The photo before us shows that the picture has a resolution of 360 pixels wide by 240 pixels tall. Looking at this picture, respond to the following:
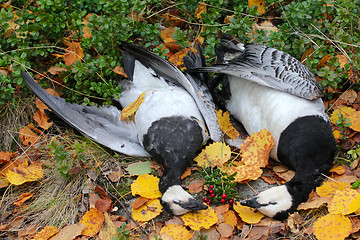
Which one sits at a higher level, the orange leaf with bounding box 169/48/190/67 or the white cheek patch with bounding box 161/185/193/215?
the orange leaf with bounding box 169/48/190/67

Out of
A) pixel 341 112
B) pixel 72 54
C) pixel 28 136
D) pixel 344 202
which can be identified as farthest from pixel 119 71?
pixel 344 202

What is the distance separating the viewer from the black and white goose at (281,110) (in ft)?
9.65

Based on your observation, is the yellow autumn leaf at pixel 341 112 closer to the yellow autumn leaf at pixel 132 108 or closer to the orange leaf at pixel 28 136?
the yellow autumn leaf at pixel 132 108

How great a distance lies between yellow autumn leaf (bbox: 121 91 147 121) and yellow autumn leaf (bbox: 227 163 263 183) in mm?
971

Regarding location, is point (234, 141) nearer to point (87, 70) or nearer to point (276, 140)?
point (276, 140)

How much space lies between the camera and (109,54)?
4195 millimetres

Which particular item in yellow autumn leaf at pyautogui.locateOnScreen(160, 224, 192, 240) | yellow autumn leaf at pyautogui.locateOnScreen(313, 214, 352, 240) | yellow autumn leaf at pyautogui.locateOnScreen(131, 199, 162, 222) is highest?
yellow autumn leaf at pyautogui.locateOnScreen(313, 214, 352, 240)

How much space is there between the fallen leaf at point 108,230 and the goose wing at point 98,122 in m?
0.75

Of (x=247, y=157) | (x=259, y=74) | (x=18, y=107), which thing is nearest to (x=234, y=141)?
(x=247, y=157)

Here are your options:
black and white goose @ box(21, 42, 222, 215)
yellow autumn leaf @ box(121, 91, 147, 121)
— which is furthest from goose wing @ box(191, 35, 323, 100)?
yellow autumn leaf @ box(121, 91, 147, 121)

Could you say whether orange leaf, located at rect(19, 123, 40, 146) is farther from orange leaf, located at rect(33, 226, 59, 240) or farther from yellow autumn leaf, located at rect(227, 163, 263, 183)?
yellow autumn leaf, located at rect(227, 163, 263, 183)

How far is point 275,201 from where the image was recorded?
2.88m

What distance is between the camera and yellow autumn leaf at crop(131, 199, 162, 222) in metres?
3.10

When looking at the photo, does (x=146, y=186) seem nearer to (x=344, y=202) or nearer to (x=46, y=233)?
(x=46, y=233)
